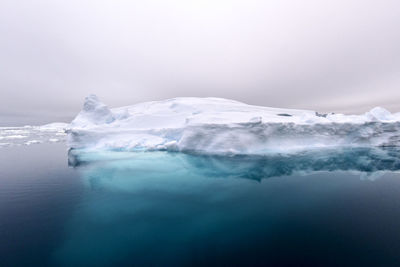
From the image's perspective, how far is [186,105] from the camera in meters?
17.8

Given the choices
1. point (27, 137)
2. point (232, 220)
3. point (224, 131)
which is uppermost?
point (224, 131)

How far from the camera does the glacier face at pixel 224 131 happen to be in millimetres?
12328

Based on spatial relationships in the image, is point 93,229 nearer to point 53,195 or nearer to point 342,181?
point 53,195

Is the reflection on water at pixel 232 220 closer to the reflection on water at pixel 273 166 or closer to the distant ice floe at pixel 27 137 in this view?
the reflection on water at pixel 273 166

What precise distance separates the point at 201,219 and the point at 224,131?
27.5 ft

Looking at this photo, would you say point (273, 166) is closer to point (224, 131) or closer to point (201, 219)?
point (224, 131)

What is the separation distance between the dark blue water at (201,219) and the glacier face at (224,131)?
15.6ft

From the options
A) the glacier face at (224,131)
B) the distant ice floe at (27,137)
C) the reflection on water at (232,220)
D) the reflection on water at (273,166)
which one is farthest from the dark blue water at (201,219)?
the distant ice floe at (27,137)

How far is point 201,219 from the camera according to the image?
13.8 ft

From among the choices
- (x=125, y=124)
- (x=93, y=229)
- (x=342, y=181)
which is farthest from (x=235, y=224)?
(x=125, y=124)

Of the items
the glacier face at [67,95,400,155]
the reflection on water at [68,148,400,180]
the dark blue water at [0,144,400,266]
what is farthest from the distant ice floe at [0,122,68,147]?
the reflection on water at [68,148,400,180]

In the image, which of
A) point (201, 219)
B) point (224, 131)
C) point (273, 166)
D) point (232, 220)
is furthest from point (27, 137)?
point (232, 220)

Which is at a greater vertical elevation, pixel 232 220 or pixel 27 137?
pixel 27 137

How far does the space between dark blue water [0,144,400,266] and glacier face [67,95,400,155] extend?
4.74m
